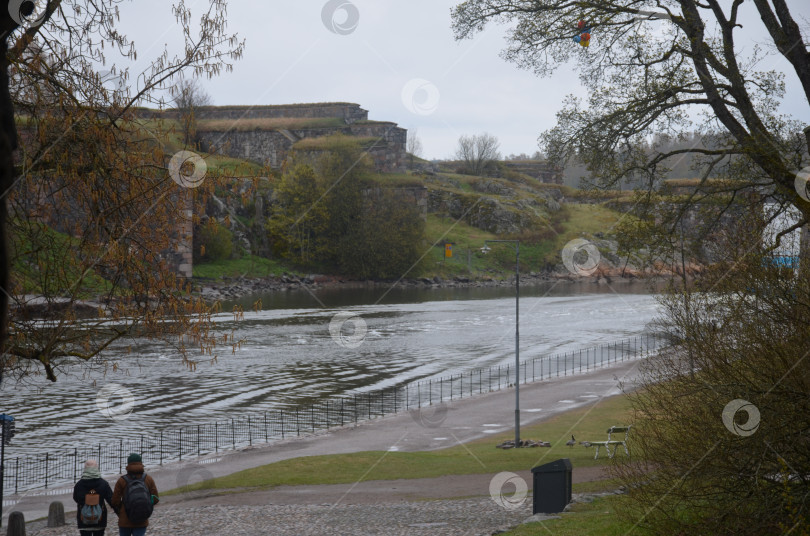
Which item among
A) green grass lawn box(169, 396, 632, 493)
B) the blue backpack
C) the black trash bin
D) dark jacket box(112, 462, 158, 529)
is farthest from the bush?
dark jacket box(112, 462, 158, 529)

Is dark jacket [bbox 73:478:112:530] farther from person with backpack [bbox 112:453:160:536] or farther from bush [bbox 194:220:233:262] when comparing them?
bush [bbox 194:220:233:262]

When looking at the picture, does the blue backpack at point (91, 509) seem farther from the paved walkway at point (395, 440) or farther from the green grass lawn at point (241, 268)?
the green grass lawn at point (241, 268)

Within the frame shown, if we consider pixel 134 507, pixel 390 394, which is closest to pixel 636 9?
pixel 134 507

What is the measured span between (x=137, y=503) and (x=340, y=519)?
6.73 metres

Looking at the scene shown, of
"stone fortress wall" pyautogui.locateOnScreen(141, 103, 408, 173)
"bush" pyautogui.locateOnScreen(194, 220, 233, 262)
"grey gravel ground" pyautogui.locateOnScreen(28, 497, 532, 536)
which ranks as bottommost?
"grey gravel ground" pyautogui.locateOnScreen(28, 497, 532, 536)

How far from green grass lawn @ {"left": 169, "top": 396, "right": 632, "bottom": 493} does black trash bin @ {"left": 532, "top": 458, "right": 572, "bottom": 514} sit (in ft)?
21.6

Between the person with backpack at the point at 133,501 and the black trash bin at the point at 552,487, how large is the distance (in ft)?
25.8

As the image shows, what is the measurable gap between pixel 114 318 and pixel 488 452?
1658 centimetres

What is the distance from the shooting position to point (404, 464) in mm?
24188

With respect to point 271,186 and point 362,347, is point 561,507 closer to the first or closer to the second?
point 362,347

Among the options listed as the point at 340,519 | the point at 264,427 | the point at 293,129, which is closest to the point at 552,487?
the point at 340,519

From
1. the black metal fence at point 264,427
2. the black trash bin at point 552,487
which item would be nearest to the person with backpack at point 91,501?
the black trash bin at point 552,487

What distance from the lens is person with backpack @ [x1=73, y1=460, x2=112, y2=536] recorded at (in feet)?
40.7

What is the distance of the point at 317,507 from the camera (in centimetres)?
1906
